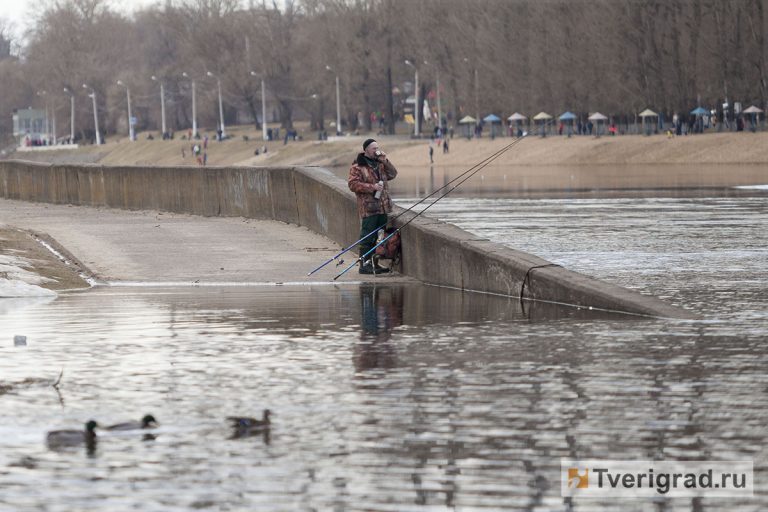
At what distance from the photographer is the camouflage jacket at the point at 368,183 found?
63.0 ft

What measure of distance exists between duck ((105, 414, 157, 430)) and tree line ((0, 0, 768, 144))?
87411 millimetres

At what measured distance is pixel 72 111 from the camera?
7795 inches

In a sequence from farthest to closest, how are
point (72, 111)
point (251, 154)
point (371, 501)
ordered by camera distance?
point (72, 111) < point (251, 154) < point (371, 501)

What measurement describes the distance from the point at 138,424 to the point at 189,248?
13220 mm

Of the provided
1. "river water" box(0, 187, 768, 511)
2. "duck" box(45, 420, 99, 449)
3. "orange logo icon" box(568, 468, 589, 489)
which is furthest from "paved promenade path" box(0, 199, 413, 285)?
"orange logo icon" box(568, 468, 589, 489)

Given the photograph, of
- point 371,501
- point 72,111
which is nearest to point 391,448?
point 371,501

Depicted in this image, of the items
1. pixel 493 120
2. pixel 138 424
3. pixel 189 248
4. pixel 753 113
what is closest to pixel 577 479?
pixel 138 424

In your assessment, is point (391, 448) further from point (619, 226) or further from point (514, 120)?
point (514, 120)

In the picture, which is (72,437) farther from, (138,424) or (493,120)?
(493,120)

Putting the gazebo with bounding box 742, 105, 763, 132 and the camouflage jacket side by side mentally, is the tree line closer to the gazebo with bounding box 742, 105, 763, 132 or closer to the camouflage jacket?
the gazebo with bounding box 742, 105, 763, 132

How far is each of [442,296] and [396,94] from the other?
16008 centimetres

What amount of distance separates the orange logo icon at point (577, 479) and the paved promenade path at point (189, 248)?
10743 millimetres

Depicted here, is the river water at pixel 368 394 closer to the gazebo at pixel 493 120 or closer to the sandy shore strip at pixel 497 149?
the sandy shore strip at pixel 497 149

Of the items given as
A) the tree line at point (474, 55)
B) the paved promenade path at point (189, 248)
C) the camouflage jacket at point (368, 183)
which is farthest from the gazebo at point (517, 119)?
the camouflage jacket at point (368, 183)
